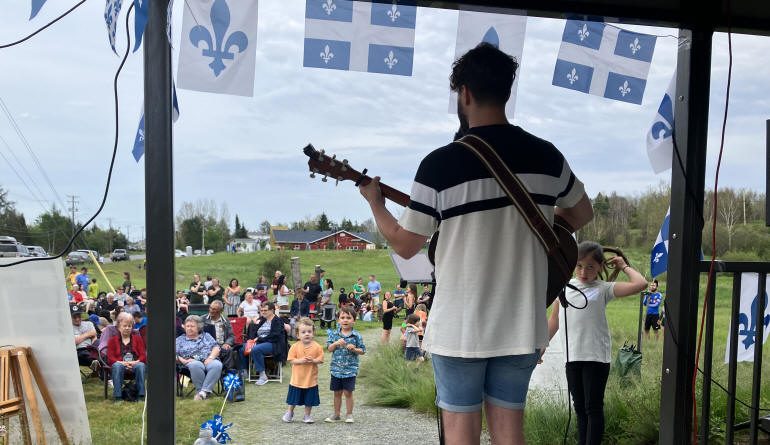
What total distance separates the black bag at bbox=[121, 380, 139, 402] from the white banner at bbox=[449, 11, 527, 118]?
263 inches

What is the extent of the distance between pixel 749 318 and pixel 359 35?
2415 millimetres

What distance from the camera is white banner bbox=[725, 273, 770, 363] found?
9.16 feet

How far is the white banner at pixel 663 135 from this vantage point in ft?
8.83

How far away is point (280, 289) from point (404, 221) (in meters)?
13.1

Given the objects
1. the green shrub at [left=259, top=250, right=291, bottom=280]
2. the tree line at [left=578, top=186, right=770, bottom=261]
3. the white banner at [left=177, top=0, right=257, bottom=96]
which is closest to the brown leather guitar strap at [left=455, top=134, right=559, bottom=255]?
the white banner at [left=177, top=0, right=257, bottom=96]

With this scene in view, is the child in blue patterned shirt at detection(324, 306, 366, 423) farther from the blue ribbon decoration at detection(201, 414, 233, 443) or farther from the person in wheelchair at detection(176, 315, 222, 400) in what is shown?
the blue ribbon decoration at detection(201, 414, 233, 443)

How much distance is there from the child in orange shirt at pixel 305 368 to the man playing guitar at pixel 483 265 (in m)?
4.93

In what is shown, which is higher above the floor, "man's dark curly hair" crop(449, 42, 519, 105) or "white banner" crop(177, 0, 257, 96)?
"white banner" crop(177, 0, 257, 96)

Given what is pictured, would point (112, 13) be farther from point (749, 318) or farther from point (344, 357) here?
point (344, 357)

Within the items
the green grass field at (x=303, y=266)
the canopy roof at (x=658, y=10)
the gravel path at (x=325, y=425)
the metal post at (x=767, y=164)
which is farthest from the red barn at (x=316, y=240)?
the canopy roof at (x=658, y=10)

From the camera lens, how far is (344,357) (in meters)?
6.46

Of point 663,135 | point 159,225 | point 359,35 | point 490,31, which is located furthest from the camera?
point 663,135

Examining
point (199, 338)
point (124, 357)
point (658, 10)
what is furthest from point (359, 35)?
point (124, 357)

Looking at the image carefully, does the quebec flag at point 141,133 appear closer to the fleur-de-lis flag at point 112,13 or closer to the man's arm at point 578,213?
the fleur-de-lis flag at point 112,13
